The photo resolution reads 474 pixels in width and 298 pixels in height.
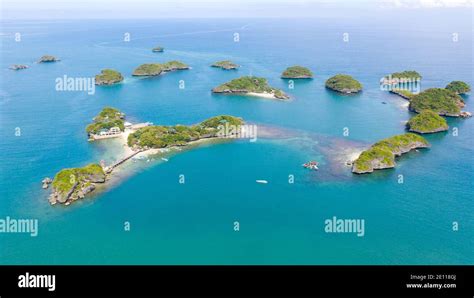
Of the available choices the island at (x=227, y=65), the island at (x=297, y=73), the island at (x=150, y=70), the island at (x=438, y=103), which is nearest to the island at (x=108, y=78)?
the island at (x=150, y=70)

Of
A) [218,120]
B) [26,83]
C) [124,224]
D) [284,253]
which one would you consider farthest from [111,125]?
[26,83]

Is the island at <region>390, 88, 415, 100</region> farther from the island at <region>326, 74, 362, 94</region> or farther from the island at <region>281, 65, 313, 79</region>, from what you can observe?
the island at <region>281, 65, 313, 79</region>

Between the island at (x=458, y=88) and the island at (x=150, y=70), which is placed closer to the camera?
the island at (x=458, y=88)

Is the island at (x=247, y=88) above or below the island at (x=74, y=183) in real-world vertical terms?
above

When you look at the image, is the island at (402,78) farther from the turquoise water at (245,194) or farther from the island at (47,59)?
the island at (47,59)

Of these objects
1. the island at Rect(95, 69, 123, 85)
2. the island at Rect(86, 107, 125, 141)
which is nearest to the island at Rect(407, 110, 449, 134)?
the island at Rect(86, 107, 125, 141)

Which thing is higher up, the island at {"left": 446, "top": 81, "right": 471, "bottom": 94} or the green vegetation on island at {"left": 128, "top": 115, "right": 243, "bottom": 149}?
the island at {"left": 446, "top": 81, "right": 471, "bottom": 94}
